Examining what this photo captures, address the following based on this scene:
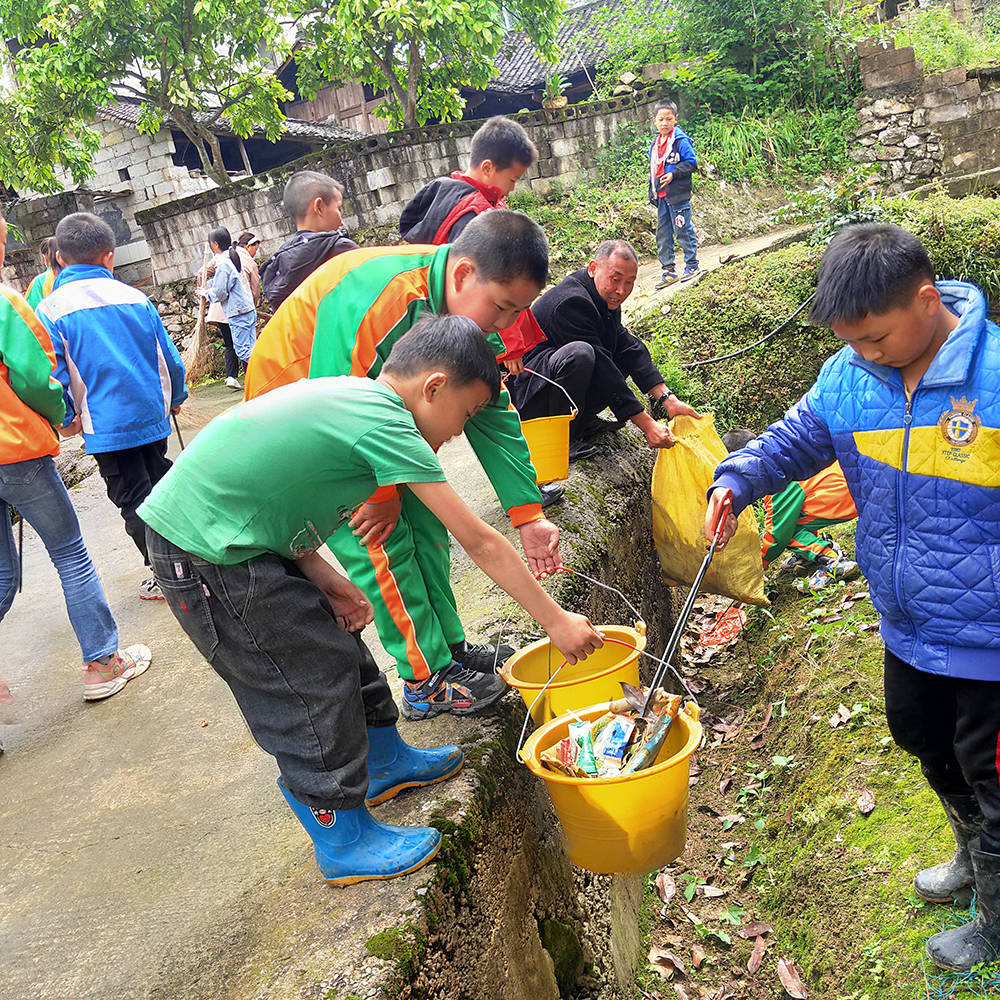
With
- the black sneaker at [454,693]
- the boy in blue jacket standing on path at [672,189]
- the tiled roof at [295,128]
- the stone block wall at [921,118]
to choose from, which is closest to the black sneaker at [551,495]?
the black sneaker at [454,693]

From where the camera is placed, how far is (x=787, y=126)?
47.2ft

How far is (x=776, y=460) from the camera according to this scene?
8.41 ft

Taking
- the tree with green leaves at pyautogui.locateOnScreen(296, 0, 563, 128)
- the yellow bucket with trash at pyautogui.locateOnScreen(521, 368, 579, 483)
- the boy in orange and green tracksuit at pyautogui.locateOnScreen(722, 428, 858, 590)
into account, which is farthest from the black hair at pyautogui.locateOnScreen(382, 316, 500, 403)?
the tree with green leaves at pyautogui.locateOnScreen(296, 0, 563, 128)

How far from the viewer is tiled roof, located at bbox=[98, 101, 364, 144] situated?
1923cm

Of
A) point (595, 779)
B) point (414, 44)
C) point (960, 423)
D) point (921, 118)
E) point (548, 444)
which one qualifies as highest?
point (414, 44)

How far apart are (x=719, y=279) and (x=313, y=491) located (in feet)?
23.0

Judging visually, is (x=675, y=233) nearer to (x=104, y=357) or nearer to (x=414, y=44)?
(x=414, y=44)

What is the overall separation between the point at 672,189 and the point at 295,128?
14.0 m

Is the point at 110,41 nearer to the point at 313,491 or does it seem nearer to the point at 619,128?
the point at 619,128

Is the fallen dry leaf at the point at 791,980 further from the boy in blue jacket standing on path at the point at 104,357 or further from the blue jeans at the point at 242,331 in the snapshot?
the blue jeans at the point at 242,331

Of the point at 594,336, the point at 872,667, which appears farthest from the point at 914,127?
the point at 872,667

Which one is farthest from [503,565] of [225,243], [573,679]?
[225,243]

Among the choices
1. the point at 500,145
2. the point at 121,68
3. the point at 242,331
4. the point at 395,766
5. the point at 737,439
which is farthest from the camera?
the point at 121,68

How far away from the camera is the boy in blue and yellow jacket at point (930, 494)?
6.90 feet
